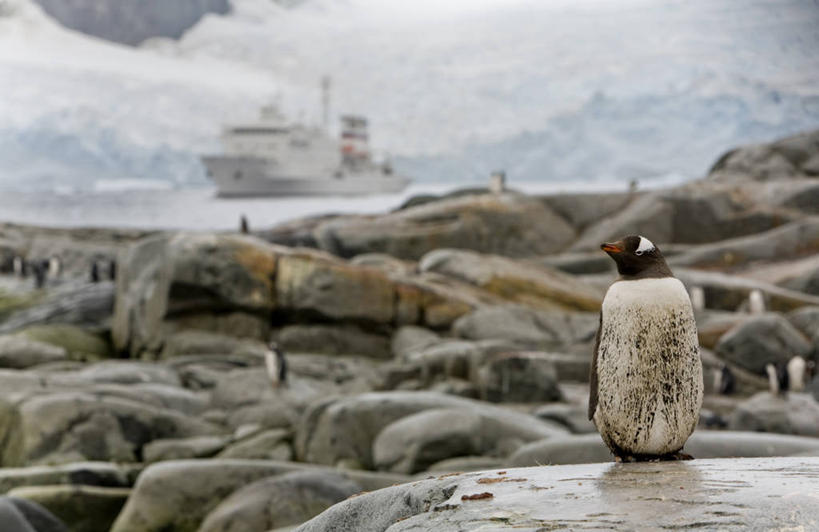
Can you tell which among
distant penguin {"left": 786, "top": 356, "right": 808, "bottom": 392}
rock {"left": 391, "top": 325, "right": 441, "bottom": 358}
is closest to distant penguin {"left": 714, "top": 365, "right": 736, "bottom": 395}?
distant penguin {"left": 786, "top": 356, "right": 808, "bottom": 392}

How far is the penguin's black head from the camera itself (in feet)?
10.1

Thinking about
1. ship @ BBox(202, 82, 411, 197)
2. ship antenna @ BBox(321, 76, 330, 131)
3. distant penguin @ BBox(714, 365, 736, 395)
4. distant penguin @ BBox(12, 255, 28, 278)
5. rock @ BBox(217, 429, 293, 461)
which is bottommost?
distant penguin @ BBox(714, 365, 736, 395)

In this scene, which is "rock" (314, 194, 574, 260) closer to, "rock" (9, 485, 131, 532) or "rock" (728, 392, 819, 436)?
"rock" (728, 392, 819, 436)

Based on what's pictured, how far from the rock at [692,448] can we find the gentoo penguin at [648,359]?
11.3ft

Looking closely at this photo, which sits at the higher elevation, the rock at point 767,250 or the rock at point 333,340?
the rock at point 767,250

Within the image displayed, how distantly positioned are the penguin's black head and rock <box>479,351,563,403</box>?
7932 mm

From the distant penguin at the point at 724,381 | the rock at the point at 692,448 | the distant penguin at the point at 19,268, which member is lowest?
the distant penguin at the point at 724,381

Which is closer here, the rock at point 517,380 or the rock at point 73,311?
the rock at point 517,380

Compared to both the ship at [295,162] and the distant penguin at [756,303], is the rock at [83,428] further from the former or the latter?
the ship at [295,162]

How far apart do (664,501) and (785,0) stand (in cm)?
1827

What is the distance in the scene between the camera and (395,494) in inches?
113

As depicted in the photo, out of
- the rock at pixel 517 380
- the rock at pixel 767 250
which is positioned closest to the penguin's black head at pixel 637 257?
the rock at pixel 517 380

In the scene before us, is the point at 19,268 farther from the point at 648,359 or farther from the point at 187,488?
the point at 648,359

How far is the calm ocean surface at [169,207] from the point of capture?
27.3 m
